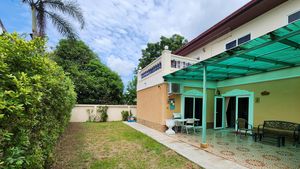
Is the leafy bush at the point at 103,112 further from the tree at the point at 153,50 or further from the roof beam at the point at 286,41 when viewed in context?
the roof beam at the point at 286,41

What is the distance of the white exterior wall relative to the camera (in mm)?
7523

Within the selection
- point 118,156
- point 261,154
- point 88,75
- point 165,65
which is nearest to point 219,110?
point 165,65

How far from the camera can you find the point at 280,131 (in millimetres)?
7531

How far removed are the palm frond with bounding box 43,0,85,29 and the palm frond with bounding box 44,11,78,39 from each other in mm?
396

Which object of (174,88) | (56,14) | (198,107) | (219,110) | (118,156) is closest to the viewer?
(118,156)

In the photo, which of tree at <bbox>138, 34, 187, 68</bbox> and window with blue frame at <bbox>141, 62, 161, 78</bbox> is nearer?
window with blue frame at <bbox>141, 62, 161, 78</bbox>

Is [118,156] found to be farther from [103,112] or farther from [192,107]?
[103,112]

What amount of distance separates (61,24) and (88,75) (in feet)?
44.8

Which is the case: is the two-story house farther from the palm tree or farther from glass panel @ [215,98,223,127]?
the palm tree

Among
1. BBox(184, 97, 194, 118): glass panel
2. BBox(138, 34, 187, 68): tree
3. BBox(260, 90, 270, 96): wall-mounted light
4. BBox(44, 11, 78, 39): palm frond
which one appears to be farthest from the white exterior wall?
BBox(138, 34, 187, 68): tree

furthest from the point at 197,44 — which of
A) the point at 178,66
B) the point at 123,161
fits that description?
the point at 123,161

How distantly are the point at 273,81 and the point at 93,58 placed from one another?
22617 mm

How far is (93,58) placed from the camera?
990 inches

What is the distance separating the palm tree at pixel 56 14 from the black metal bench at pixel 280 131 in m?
11.1
